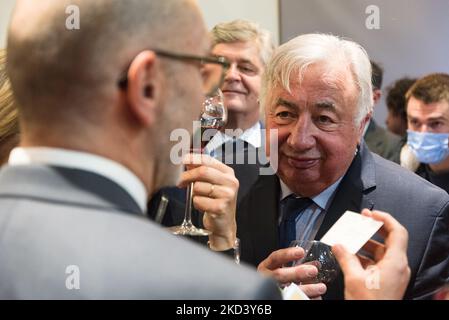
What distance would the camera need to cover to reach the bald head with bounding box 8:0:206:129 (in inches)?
35.2

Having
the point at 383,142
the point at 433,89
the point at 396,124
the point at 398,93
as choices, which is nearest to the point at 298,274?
the point at 433,89

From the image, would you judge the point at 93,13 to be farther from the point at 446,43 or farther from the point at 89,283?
the point at 446,43

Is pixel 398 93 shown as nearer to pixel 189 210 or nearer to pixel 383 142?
pixel 383 142

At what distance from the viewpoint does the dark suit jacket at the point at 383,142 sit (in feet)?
12.1

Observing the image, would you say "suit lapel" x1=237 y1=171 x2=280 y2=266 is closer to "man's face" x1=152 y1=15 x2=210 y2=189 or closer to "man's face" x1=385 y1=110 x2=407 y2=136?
"man's face" x1=152 y1=15 x2=210 y2=189

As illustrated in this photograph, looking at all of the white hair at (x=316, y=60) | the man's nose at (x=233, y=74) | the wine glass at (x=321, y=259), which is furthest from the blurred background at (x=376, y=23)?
the wine glass at (x=321, y=259)

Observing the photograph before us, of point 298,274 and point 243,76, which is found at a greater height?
point 243,76

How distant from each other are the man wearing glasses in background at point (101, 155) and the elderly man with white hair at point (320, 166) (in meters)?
0.97

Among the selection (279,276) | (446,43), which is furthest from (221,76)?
(446,43)

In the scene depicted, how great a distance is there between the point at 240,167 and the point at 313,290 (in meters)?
0.81

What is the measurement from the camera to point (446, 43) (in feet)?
13.3

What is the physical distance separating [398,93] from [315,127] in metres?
2.19

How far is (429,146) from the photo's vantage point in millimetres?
3410

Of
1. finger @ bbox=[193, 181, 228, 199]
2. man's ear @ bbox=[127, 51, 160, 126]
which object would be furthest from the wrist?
man's ear @ bbox=[127, 51, 160, 126]
